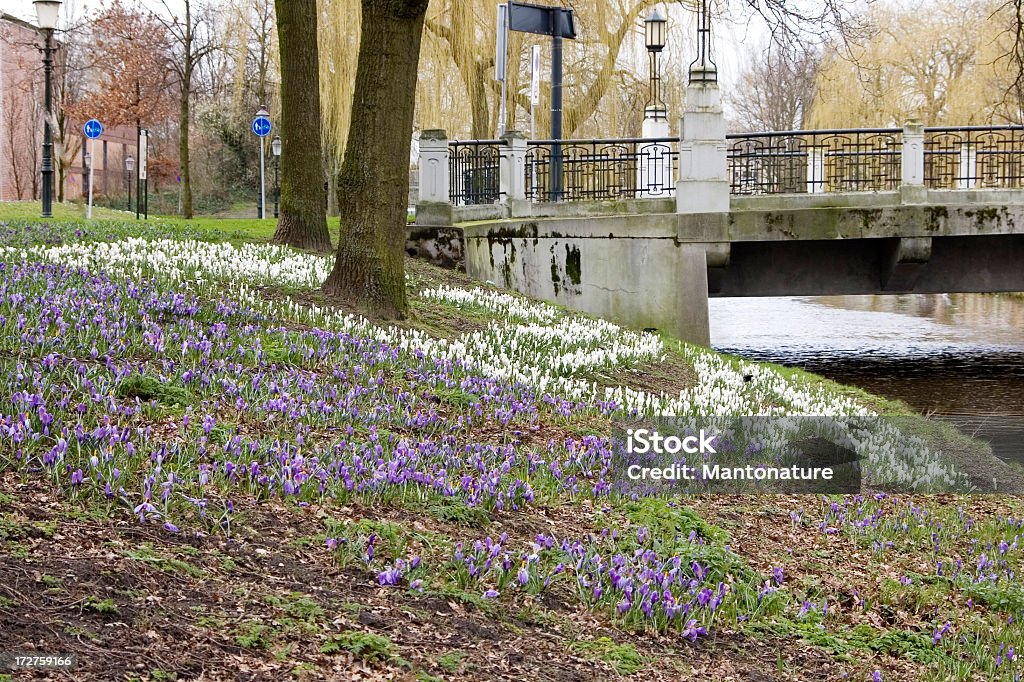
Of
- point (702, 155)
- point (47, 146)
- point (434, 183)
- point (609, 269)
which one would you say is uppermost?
point (47, 146)

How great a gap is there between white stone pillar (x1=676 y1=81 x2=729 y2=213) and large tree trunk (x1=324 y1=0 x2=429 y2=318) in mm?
8556

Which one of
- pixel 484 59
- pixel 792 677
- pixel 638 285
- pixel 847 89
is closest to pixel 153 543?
pixel 792 677

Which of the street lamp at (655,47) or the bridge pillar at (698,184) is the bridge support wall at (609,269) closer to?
the bridge pillar at (698,184)

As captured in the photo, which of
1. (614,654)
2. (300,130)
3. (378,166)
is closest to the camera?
(614,654)

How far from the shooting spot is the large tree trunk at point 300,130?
52.2 feet

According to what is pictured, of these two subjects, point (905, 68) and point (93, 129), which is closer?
point (93, 129)

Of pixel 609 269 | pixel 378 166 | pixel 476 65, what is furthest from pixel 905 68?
pixel 378 166

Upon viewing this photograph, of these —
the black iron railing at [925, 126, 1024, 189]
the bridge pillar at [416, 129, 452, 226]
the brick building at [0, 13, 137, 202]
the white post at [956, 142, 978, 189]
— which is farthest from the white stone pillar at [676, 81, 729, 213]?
the brick building at [0, 13, 137, 202]

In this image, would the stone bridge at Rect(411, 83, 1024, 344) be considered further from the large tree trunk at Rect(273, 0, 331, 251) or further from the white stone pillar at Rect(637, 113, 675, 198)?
the large tree trunk at Rect(273, 0, 331, 251)

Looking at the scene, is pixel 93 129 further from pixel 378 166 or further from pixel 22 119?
pixel 22 119

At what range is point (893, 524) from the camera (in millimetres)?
6695

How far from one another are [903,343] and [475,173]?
38.7 ft

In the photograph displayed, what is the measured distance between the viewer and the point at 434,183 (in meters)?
19.0

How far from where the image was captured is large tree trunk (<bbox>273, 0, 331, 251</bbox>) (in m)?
15.9
